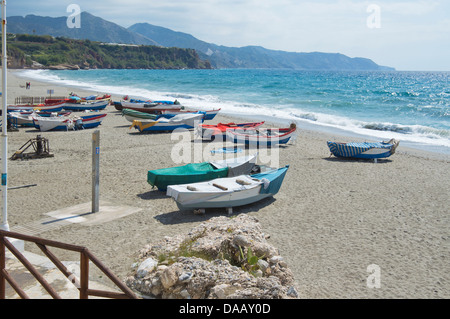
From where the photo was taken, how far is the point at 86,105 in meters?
31.9

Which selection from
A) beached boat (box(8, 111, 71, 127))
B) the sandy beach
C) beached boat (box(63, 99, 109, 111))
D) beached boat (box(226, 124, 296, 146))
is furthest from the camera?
beached boat (box(63, 99, 109, 111))

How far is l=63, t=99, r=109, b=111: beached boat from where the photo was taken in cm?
3092

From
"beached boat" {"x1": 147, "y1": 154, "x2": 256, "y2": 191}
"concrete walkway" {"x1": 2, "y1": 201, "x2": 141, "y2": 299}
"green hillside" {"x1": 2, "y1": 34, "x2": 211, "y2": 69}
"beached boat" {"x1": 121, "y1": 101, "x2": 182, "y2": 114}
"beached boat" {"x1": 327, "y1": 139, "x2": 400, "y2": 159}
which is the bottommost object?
"concrete walkway" {"x1": 2, "y1": 201, "x2": 141, "y2": 299}

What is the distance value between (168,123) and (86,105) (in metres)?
11.0

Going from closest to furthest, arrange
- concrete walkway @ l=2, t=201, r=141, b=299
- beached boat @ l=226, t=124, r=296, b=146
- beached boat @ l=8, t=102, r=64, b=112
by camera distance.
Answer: concrete walkway @ l=2, t=201, r=141, b=299, beached boat @ l=226, t=124, r=296, b=146, beached boat @ l=8, t=102, r=64, b=112

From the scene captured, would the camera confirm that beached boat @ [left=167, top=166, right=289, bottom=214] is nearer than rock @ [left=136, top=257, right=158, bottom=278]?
No

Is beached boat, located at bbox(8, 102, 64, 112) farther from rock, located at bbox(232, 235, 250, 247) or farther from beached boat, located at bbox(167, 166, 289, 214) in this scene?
rock, located at bbox(232, 235, 250, 247)

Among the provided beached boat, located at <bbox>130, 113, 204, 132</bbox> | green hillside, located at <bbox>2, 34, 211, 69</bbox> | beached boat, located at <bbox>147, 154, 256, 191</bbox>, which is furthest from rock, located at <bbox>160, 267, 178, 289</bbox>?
green hillside, located at <bbox>2, 34, 211, 69</bbox>

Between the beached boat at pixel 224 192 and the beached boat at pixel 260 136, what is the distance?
838 centimetres

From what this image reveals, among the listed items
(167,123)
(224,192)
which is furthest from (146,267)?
(167,123)

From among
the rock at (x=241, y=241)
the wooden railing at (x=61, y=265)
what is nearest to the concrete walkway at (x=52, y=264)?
→ the wooden railing at (x=61, y=265)

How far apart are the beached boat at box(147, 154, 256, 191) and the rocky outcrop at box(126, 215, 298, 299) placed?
13.5 ft

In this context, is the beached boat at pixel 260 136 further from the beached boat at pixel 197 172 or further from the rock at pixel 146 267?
the rock at pixel 146 267

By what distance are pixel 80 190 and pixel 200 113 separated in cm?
1607
